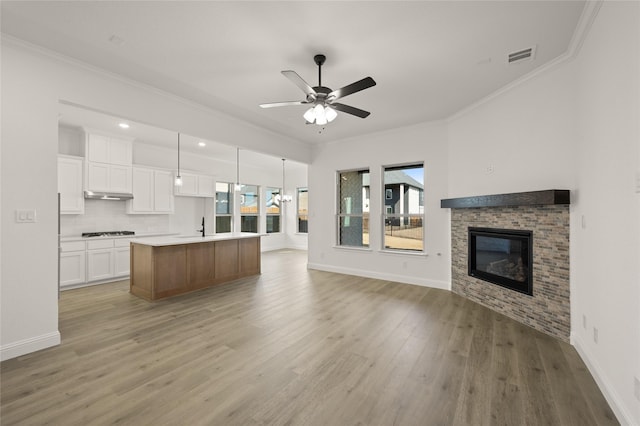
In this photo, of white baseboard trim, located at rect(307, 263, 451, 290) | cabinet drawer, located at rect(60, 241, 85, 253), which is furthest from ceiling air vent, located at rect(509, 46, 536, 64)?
cabinet drawer, located at rect(60, 241, 85, 253)

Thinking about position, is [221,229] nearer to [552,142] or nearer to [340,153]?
[340,153]

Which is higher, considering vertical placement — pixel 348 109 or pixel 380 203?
pixel 348 109

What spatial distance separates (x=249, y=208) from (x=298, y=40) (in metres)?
7.52

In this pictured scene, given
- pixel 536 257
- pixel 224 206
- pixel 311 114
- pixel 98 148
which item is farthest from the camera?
pixel 224 206

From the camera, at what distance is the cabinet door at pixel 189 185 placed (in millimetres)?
6917

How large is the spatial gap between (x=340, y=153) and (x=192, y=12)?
4.34 meters

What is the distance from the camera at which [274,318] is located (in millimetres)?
3623

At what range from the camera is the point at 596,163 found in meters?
2.38

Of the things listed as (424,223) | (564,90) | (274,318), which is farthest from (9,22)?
(424,223)

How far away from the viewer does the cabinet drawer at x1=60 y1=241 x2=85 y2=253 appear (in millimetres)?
4856

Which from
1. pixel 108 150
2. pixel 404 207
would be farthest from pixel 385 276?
pixel 108 150

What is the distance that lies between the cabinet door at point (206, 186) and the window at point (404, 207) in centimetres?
462

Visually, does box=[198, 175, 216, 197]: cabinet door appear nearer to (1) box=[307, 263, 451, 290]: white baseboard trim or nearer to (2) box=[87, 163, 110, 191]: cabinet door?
(2) box=[87, 163, 110, 191]: cabinet door

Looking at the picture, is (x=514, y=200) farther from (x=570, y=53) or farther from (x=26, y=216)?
(x=26, y=216)
